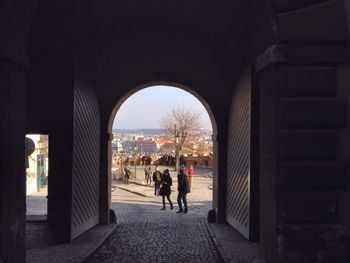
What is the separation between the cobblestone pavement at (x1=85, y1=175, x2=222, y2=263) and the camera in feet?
27.8

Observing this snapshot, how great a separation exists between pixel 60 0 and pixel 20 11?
2075 mm

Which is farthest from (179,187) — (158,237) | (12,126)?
(12,126)

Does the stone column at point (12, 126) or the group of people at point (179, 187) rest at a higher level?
the stone column at point (12, 126)

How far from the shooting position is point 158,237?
10516mm

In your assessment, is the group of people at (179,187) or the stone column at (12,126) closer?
the stone column at (12,126)

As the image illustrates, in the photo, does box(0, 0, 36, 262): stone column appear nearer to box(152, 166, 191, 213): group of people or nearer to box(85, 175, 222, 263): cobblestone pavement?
box(85, 175, 222, 263): cobblestone pavement

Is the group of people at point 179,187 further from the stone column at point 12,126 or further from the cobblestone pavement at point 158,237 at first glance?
the stone column at point 12,126

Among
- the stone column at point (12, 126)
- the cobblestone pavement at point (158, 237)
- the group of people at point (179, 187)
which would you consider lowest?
the cobblestone pavement at point (158, 237)

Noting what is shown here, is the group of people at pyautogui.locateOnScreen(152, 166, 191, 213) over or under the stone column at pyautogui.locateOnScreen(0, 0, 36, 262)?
under

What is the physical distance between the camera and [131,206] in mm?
17625

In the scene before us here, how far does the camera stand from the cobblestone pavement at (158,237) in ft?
27.8

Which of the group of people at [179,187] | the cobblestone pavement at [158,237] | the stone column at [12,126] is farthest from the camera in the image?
the group of people at [179,187]

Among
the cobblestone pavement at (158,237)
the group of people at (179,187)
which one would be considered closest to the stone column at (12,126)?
the cobblestone pavement at (158,237)

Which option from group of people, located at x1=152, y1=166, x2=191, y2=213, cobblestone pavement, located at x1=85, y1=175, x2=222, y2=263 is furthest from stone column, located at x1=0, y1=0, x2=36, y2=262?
group of people, located at x1=152, y1=166, x2=191, y2=213
